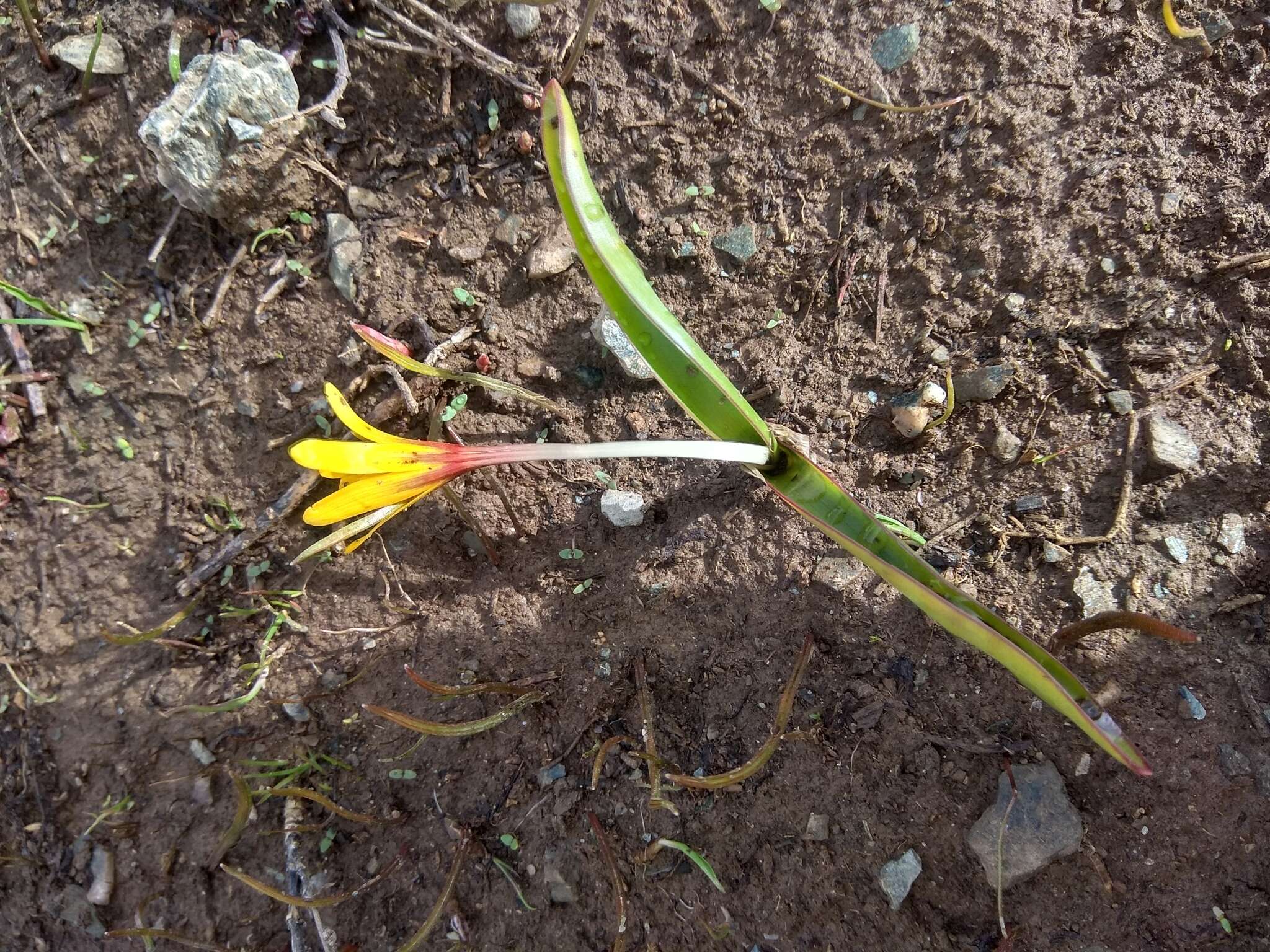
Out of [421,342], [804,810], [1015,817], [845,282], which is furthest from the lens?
[421,342]

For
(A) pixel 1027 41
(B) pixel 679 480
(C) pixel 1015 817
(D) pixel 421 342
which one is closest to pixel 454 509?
(D) pixel 421 342

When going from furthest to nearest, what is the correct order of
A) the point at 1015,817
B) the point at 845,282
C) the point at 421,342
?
the point at 421,342 < the point at 845,282 < the point at 1015,817

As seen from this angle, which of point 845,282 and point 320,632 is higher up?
point 845,282

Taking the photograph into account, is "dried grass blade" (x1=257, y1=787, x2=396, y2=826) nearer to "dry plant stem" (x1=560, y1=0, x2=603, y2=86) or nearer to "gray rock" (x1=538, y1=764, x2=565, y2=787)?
"gray rock" (x1=538, y1=764, x2=565, y2=787)

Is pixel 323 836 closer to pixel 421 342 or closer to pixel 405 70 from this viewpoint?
pixel 421 342

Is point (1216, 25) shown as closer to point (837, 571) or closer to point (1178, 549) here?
point (1178, 549)

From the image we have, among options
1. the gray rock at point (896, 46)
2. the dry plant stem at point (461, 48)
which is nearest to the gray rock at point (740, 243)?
the gray rock at point (896, 46)
